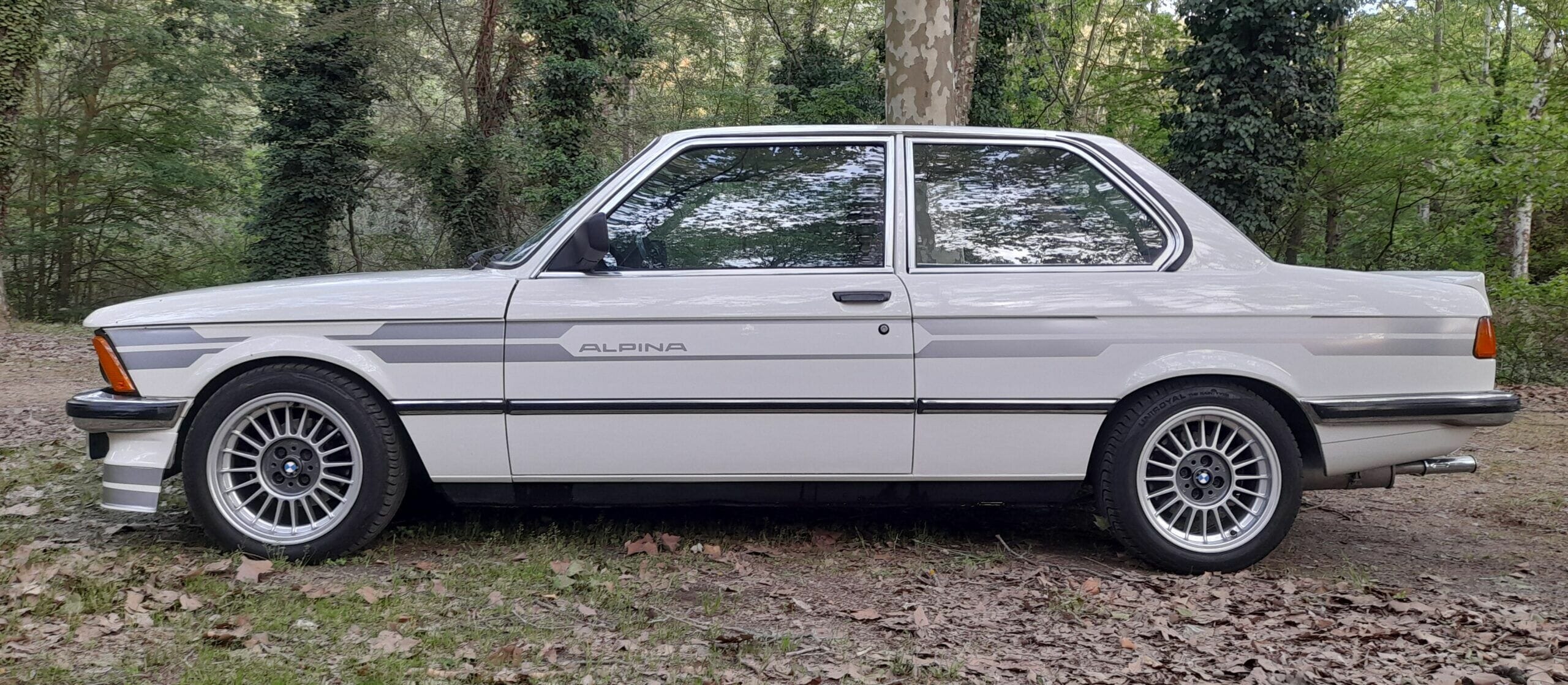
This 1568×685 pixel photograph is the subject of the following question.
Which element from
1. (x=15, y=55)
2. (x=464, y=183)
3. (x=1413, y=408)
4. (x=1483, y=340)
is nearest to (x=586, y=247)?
(x=1413, y=408)

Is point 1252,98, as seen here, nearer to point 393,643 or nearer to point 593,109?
point 593,109

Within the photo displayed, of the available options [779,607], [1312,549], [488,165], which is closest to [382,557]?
[779,607]

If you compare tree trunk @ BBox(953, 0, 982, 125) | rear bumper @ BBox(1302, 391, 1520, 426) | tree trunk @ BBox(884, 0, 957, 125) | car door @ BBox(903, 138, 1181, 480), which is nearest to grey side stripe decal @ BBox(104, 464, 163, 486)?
car door @ BBox(903, 138, 1181, 480)

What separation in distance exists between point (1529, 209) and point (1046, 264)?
540 inches

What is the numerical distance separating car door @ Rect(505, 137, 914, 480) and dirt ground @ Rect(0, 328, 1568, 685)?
476mm

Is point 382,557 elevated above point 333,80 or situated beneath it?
situated beneath

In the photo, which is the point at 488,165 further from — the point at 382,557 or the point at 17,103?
the point at 382,557

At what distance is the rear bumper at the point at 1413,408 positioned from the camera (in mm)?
3805

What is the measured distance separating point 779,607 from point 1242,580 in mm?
1838

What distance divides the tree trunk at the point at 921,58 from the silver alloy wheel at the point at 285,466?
5488 millimetres

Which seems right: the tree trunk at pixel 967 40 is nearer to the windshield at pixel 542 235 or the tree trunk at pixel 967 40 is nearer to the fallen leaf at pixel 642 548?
the windshield at pixel 542 235

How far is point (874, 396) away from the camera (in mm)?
3803

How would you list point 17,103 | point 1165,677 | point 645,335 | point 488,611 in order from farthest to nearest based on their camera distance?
point 17,103 → point 645,335 → point 488,611 → point 1165,677

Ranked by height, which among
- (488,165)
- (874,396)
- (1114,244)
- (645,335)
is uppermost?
(488,165)
